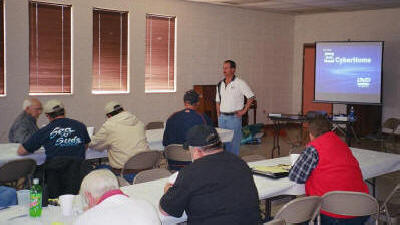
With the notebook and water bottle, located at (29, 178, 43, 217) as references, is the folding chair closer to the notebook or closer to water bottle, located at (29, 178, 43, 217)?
the notebook

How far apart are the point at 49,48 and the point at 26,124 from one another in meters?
3.58

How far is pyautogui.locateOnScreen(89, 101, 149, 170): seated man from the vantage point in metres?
5.14

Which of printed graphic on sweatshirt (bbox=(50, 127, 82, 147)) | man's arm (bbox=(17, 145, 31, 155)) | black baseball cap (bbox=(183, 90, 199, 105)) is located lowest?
man's arm (bbox=(17, 145, 31, 155))

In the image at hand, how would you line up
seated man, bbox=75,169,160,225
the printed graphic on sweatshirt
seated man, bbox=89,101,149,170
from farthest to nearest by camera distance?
seated man, bbox=89,101,149,170 → the printed graphic on sweatshirt → seated man, bbox=75,169,160,225

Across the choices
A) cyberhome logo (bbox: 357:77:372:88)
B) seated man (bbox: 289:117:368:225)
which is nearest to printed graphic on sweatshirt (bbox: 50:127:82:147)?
seated man (bbox: 289:117:368:225)

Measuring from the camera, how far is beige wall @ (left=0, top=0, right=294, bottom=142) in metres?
8.47

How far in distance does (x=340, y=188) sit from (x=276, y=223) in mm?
1100

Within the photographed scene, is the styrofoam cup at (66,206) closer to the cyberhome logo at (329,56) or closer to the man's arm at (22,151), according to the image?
the man's arm at (22,151)

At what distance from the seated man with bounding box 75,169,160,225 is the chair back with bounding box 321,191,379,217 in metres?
1.58

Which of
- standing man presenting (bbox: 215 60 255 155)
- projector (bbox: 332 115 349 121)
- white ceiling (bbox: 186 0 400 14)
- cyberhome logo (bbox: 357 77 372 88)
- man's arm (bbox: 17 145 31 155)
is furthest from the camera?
cyberhome logo (bbox: 357 77 372 88)

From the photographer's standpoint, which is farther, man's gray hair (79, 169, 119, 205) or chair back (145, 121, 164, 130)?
chair back (145, 121, 164, 130)

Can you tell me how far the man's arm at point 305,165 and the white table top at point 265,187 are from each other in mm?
95

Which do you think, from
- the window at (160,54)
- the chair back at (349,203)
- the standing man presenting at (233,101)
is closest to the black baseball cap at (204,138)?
the chair back at (349,203)

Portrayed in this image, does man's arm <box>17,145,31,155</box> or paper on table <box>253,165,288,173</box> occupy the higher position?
man's arm <box>17,145,31,155</box>
